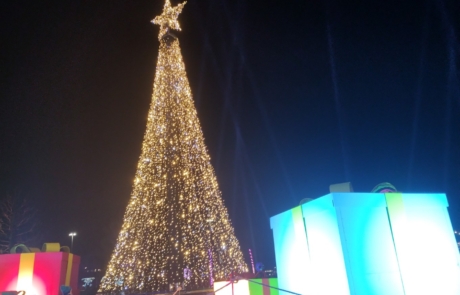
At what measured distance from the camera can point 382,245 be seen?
4.96 m

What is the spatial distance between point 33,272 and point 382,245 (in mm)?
7646

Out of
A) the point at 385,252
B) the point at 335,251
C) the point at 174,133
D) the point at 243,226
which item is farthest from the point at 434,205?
the point at 243,226

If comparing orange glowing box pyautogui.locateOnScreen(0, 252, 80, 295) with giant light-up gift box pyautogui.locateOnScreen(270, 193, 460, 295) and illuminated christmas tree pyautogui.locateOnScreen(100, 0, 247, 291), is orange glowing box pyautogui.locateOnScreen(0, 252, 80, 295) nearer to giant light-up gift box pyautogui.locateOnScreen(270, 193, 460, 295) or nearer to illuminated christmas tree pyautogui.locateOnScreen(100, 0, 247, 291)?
illuminated christmas tree pyautogui.locateOnScreen(100, 0, 247, 291)

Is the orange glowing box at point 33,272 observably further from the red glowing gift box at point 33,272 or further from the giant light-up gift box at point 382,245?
the giant light-up gift box at point 382,245

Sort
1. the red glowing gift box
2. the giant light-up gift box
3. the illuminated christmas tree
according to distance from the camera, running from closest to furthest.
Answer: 1. the giant light-up gift box
2. the red glowing gift box
3. the illuminated christmas tree

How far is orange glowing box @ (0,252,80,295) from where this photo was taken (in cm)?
786

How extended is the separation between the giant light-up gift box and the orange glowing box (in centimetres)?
605

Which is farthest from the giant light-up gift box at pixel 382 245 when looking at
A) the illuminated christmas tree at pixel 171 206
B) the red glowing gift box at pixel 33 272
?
the illuminated christmas tree at pixel 171 206

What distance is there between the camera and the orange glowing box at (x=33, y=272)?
25.8ft

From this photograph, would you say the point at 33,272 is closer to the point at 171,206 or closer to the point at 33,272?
the point at 33,272

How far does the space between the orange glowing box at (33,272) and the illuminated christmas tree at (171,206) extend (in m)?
4.46

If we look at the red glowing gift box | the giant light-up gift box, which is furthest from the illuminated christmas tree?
the giant light-up gift box

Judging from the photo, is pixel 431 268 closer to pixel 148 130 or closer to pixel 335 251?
pixel 335 251

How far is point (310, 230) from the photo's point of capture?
216 inches
